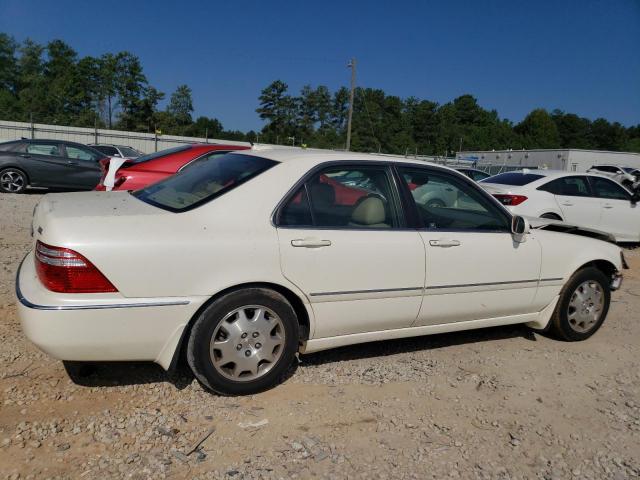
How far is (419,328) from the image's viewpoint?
3.89 meters

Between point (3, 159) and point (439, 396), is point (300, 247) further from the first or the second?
point (3, 159)

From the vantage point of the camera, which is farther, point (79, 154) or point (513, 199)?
point (79, 154)

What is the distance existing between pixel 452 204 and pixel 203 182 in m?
1.90

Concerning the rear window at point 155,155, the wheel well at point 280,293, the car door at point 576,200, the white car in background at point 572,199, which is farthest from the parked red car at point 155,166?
the car door at point 576,200

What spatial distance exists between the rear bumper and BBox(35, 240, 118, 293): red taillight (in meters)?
0.04

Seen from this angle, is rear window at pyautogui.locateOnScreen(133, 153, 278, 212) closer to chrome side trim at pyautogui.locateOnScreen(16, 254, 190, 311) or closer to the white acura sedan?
the white acura sedan

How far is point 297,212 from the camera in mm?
3393

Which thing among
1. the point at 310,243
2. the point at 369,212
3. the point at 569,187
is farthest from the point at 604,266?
the point at 569,187

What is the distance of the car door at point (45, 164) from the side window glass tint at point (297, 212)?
1088 cm

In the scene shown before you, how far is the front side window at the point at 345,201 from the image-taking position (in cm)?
341

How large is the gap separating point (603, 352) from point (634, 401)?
92 centimetres

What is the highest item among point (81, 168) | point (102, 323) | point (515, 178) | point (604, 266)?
point (515, 178)

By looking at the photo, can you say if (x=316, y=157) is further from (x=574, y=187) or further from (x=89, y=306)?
(x=574, y=187)

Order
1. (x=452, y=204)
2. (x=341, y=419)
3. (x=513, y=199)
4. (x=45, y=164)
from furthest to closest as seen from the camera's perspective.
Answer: (x=45, y=164) < (x=513, y=199) < (x=452, y=204) < (x=341, y=419)
